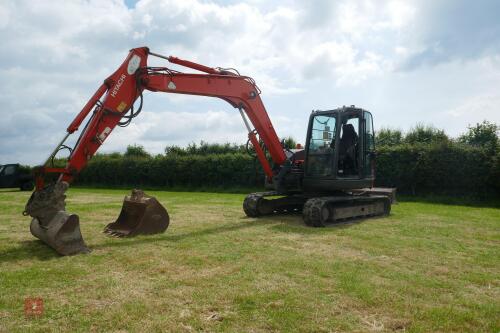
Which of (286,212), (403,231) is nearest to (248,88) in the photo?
(286,212)

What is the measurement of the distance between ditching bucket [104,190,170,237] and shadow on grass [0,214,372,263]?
21 cm

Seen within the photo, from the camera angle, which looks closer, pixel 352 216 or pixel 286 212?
pixel 352 216

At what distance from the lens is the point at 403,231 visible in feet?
29.0

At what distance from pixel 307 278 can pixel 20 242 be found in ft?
17.0

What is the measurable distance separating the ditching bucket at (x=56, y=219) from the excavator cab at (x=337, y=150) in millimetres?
5577

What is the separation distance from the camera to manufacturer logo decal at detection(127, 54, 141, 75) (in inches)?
308

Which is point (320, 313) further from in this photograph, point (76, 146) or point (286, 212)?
point (286, 212)

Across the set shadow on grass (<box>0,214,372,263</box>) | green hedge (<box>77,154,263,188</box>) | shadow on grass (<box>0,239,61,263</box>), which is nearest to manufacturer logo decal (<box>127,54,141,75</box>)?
shadow on grass (<box>0,214,372,263</box>)

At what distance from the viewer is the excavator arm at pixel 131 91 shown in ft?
23.9

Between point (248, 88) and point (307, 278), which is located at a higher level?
point (248, 88)

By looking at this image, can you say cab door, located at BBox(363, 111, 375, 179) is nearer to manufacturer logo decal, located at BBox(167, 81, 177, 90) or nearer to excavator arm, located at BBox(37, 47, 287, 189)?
excavator arm, located at BBox(37, 47, 287, 189)

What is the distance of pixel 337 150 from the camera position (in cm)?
989

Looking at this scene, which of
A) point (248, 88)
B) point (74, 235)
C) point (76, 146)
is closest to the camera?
point (74, 235)

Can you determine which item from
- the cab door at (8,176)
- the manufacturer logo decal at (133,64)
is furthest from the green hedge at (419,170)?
the manufacturer logo decal at (133,64)
